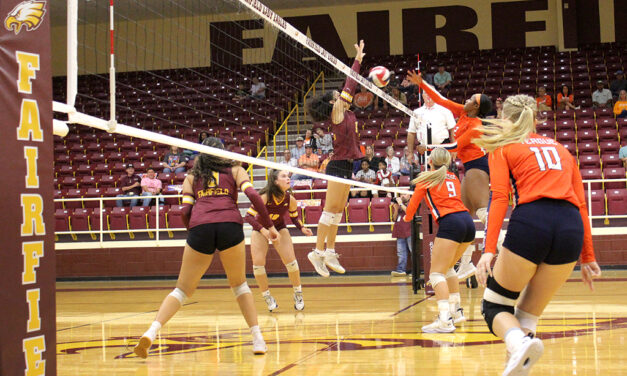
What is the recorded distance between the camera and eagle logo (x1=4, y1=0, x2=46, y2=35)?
3.23m

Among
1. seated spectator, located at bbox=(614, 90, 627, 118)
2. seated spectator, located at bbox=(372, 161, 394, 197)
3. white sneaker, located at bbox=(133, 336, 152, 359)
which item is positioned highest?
seated spectator, located at bbox=(614, 90, 627, 118)

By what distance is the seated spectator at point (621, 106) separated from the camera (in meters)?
16.8

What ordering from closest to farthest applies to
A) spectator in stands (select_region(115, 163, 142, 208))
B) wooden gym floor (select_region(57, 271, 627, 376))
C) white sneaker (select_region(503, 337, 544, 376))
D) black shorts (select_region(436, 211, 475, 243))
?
white sneaker (select_region(503, 337, 544, 376)) → wooden gym floor (select_region(57, 271, 627, 376)) → black shorts (select_region(436, 211, 475, 243)) → spectator in stands (select_region(115, 163, 142, 208))

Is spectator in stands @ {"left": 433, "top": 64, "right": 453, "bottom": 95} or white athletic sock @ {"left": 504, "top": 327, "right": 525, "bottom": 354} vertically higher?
spectator in stands @ {"left": 433, "top": 64, "right": 453, "bottom": 95}

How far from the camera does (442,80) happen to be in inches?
776

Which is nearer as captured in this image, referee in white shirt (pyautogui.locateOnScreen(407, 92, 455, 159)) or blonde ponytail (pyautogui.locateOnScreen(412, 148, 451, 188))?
blonde ponytail (pyautogui.locateOnScreen(412, 148, 451, 188))

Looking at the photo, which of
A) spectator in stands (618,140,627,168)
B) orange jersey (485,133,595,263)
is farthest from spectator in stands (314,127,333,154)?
orange jersey (485,133,595,263)

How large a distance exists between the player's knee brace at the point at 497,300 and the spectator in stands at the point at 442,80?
15989mm

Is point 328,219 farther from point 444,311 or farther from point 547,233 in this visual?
point 547,233

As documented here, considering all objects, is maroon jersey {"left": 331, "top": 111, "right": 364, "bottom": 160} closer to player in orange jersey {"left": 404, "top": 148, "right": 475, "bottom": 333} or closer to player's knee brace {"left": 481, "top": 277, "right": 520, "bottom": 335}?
player in orange jersey {"left": 404, "top": 148, "right": 475, "bottom": 333}

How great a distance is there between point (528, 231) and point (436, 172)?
3.38 m

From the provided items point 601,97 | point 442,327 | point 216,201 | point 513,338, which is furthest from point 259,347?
point 601,97

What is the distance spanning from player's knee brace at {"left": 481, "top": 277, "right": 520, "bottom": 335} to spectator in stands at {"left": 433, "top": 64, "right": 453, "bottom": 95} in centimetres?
1599

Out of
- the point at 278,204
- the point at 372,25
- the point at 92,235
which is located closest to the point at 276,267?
the point at 92,235
